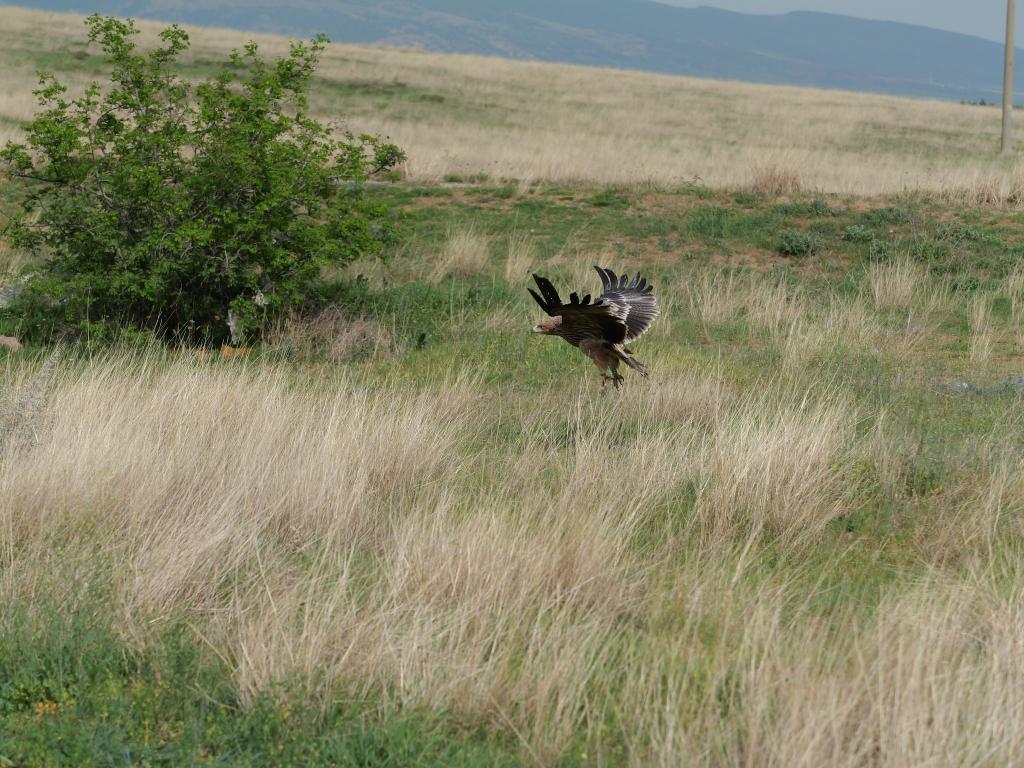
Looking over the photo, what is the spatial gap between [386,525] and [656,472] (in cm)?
141

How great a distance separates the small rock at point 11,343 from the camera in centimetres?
884

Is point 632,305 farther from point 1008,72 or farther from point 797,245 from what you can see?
point 1008,72

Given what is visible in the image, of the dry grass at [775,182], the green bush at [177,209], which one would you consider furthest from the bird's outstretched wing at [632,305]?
the dry grass at [775,182]

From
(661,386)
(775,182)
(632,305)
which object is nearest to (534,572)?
(632,305)

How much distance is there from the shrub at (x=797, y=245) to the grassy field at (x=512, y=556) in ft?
13.7

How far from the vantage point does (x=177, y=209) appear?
923cm

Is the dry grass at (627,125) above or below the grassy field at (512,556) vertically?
above

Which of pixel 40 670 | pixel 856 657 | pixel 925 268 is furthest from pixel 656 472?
pixel 925 268

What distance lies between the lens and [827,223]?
14414mm

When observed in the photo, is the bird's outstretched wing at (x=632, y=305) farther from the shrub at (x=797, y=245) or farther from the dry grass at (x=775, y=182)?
the dry grass at (x=775, y=182)

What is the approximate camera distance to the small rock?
29.0 feet

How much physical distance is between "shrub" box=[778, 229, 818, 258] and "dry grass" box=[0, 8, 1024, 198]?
2.85 meters

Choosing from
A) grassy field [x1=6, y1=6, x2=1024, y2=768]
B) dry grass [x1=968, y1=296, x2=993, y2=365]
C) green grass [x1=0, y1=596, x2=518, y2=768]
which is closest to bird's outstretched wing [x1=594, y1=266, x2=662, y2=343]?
grassy field [x1=6, y1=6, x2=1024, y2=768]

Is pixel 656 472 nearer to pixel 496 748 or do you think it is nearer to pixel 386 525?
pixel 386 525
